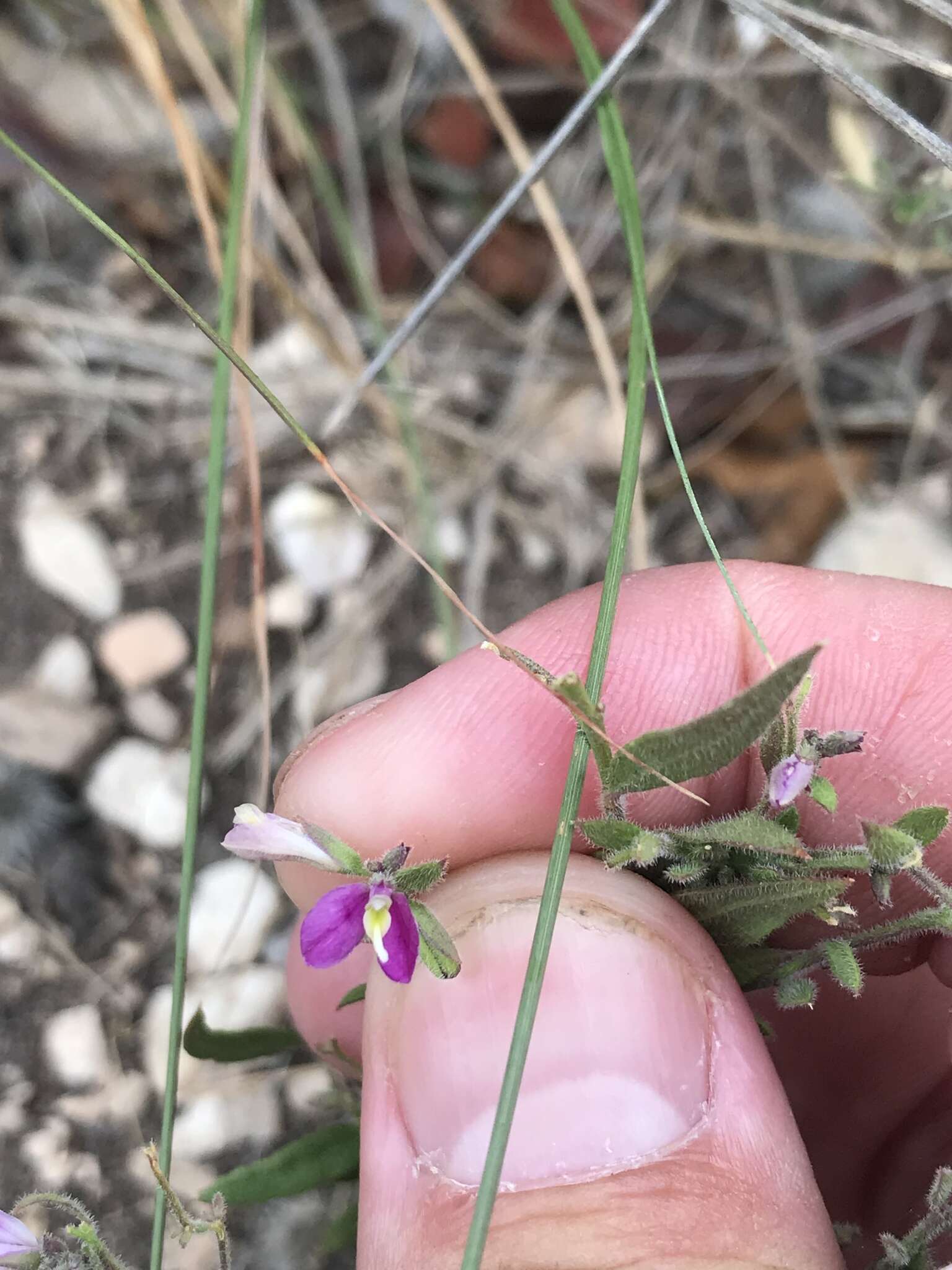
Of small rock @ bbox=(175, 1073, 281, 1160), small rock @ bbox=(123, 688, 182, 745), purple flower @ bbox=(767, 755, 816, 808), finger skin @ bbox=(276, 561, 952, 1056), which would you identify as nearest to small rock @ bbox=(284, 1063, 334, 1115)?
small rock @ bbox=(175, 1073, 281, 1160)

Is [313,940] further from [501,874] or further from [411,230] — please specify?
[411,230]

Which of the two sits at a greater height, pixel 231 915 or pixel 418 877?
pixel 418 877

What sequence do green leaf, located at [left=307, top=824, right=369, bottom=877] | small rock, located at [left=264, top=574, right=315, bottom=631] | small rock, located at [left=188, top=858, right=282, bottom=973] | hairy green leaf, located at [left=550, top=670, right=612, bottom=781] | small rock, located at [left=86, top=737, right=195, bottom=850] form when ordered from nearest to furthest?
1. hairy green leaf, located at [left=550, top=670, right=612, bottom=781]
2. green leaf, located at [left=307, top=824, right=369, bottom=877]
3. small rock, located at [left=188, top=858, right=282, bottom=973]
4. small rock, located at [left=86, top=737, right=195, bottom=850]
5. small rock, located at [left=264, top=574, right=315, bottom=631]

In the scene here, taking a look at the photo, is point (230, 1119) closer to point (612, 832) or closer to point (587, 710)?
point (612, 832)

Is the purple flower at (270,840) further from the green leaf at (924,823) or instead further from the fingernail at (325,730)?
the green leaf at (924,823)

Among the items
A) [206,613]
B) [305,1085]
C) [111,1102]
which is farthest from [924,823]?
[111,1102]

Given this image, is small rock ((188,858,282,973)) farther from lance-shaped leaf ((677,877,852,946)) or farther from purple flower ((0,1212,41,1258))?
lance-shaped leaf ((677,877,852,946))
